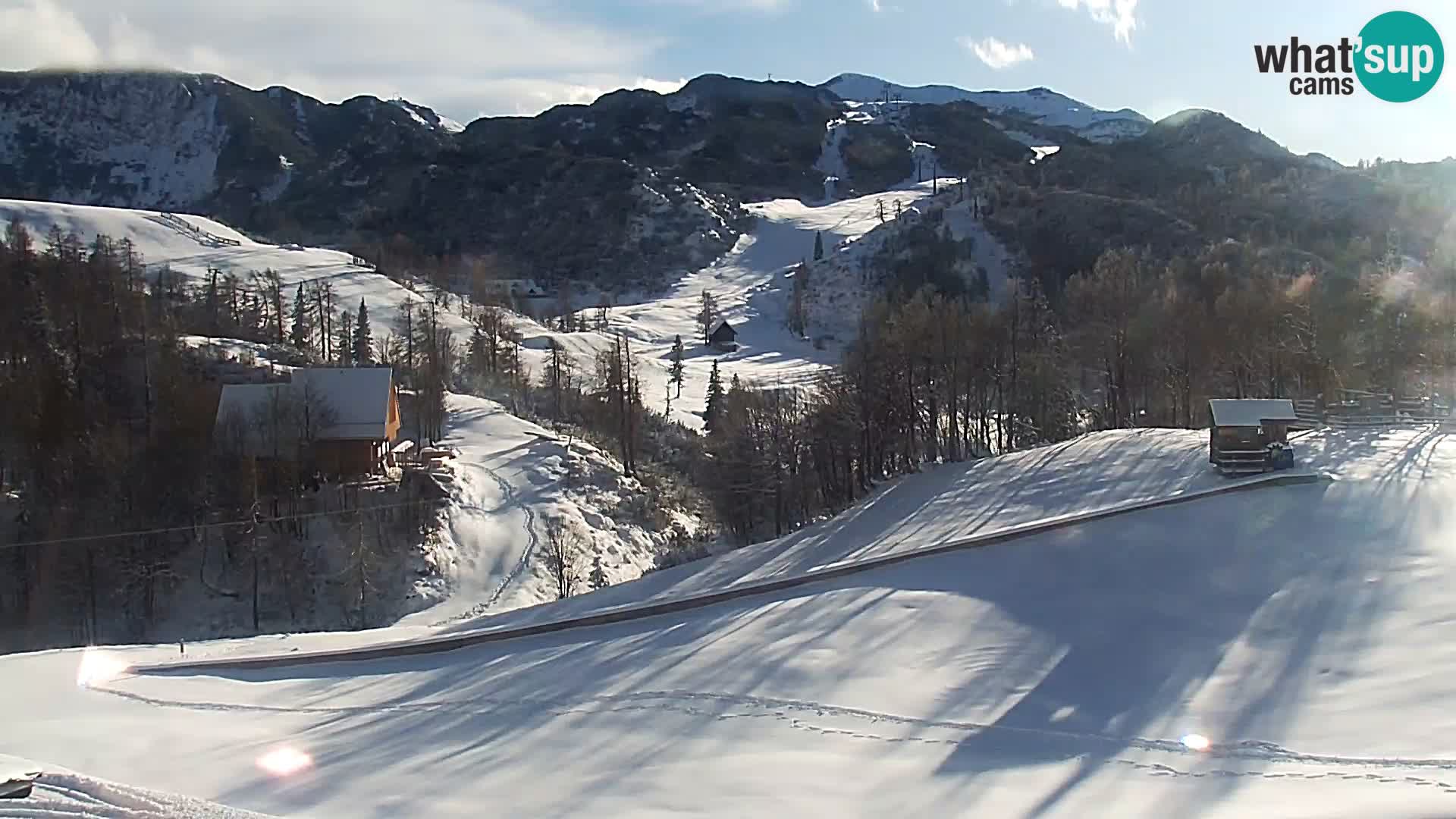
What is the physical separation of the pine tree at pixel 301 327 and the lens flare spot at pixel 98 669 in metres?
30.9

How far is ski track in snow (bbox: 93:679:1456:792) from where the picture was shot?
7559mm

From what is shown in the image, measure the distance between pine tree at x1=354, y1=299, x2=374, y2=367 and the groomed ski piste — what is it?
2823 centimetres

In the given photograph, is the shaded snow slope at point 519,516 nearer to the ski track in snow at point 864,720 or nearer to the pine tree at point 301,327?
the pine tree at point 301,327

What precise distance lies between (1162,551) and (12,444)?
27.9m

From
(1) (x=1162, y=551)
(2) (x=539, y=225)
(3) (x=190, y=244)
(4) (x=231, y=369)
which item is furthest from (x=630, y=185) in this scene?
(1) (x=1162, y=551)

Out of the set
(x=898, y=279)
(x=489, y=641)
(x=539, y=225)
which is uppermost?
(x=539, y=225)

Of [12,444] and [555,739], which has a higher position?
[12,444]

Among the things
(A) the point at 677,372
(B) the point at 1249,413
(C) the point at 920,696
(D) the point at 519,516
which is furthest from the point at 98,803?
(A) the point at 677,372

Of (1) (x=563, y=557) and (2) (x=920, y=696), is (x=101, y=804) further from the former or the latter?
(1) (x=563, y=557)

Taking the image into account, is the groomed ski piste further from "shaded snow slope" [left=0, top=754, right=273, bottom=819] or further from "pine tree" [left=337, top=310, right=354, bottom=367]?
"pine tree" [left=337, top=310, right=354, bottom=367]

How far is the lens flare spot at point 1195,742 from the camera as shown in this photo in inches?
332

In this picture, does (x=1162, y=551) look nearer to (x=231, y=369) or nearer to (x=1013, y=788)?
(x=1013, y=788)

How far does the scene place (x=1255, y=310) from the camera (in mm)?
32156

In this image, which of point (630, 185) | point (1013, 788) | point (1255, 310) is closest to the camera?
point (1013, 788)
